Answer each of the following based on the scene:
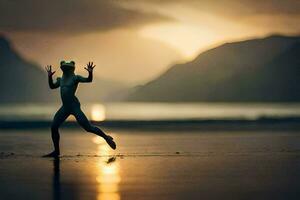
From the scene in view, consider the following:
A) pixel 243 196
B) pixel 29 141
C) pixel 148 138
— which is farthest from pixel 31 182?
pixel 148 138

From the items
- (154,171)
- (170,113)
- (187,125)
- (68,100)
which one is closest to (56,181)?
(154,171)

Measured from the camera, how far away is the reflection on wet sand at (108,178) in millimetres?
11070

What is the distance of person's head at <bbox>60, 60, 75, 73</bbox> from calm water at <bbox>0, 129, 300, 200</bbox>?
2014mm

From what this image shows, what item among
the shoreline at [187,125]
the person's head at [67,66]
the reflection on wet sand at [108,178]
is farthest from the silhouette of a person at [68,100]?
the shoreline at [187,125]

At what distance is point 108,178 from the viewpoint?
44.0 ft

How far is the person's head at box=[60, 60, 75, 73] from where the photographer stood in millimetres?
18797

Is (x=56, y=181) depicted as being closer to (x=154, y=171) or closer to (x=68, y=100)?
(x=154, y=171)

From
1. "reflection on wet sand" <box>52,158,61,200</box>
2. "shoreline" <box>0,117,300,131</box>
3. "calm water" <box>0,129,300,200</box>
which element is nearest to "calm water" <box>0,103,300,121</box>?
"shoreline" <box>0,117,300,131</box>

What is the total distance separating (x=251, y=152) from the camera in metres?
19.4

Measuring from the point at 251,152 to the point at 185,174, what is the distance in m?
5.67

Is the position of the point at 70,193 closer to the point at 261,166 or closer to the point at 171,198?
the point at 171,198

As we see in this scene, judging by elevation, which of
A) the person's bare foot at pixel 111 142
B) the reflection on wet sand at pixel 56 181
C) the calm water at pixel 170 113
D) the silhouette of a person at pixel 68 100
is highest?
the calm water at pixel 170 113

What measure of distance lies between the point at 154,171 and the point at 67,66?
5.16 meters

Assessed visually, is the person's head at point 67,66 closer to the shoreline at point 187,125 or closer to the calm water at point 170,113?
the shoreline at point 187,125
